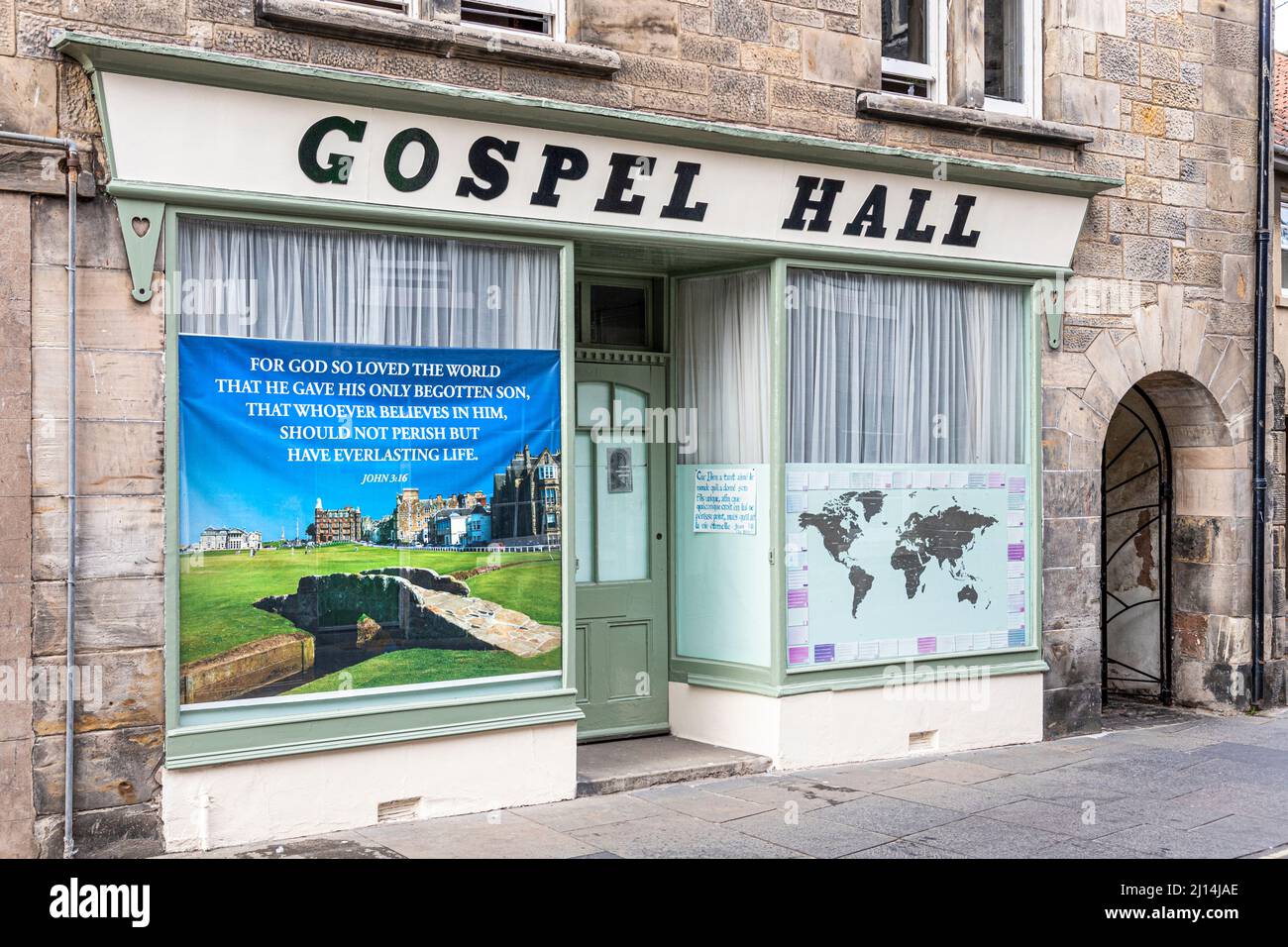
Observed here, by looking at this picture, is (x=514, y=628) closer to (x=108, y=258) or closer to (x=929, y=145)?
(x=108, y=258)

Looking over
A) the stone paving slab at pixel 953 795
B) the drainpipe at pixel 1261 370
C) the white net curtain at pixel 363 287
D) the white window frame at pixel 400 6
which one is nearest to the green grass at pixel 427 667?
the white net curtain at pixel 363 287

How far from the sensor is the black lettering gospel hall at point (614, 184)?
23.8 feet

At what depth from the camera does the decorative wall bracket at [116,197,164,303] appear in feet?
22.1

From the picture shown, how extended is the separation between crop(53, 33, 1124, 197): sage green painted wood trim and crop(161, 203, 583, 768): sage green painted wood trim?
2.04ft

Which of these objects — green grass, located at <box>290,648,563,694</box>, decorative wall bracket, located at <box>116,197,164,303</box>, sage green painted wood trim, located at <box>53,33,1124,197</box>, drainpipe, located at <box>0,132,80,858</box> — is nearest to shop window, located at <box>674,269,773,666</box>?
sage green painted wood trim, located at <box>53,33,1124,197</box>

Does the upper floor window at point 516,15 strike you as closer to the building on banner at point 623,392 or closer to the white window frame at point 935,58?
the building on banner at point 623,392

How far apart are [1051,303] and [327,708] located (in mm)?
5943

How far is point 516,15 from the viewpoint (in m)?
8.09

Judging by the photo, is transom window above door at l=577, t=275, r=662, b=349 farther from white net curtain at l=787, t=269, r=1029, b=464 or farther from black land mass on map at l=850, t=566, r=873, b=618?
black land mass on map at l=850, t=566, r=873, b=618

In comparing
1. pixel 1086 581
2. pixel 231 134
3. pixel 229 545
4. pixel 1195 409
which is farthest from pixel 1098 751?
pixel 231 134

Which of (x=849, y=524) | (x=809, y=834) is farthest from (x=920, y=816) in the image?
(x=849, y=524)

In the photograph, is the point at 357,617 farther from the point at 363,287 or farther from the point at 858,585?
the point at 858,585

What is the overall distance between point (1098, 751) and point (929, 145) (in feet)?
14.1
